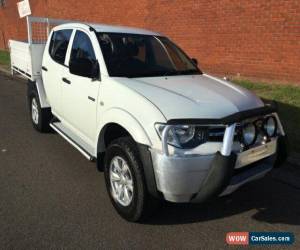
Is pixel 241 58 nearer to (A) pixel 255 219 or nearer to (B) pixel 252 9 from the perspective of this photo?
(B) pixel 252 9

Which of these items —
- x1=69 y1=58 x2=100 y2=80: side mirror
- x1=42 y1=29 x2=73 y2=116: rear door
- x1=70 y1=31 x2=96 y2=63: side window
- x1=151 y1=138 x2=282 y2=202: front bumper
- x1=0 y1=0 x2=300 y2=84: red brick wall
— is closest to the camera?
x1=151 y1=138 x2=282 y2=202: front bumper

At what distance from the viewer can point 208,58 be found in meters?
10.8

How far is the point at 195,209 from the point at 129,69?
173cm

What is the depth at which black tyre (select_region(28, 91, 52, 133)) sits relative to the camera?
6.22 meters

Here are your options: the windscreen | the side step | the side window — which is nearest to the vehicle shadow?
the side step

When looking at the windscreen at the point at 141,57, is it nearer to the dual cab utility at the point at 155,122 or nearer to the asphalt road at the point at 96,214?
the dual cab utility at the point at 155,122

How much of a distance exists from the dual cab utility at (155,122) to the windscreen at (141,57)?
0.04 feet

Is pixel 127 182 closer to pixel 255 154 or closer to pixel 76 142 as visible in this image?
pixel 255 154

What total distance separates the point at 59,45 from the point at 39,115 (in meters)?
1.34

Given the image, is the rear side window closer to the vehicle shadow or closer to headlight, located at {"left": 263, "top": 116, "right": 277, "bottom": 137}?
the vehicle shadow

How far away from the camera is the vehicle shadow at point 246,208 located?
3.77 meters

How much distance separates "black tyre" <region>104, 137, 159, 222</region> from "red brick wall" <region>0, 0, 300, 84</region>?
6.29 meters

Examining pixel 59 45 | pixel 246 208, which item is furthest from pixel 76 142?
pixel 246 208

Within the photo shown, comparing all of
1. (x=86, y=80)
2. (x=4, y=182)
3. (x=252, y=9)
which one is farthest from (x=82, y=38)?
(x=252, y=9)
